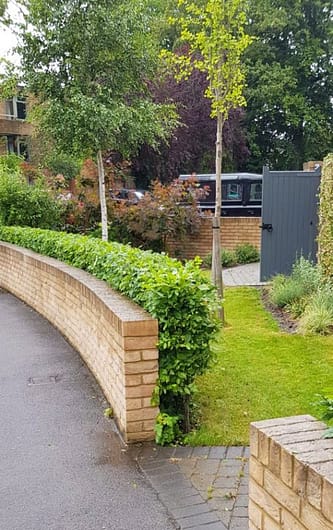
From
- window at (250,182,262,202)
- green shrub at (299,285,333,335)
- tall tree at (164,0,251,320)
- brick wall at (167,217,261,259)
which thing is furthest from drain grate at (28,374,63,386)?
window at (250,182,262,202)

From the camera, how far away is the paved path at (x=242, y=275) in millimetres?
10198

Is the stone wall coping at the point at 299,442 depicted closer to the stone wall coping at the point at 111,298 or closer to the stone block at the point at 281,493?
the stone block at the point at 281,493

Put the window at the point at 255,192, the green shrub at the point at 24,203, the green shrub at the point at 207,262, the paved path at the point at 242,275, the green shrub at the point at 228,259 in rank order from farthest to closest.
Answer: the window at the point at 255,192 < the green shrub at the point at 228,259 < the green shrub at the point at 207,262 < the green shrub at the point at 24,203 < the paved path at the point at 242,275

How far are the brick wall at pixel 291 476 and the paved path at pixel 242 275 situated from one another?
25.9ft

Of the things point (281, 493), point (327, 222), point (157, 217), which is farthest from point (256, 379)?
point (157, 217)

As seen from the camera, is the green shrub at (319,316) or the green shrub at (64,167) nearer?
the green shrub at (319,316)

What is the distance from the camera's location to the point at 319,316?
21.1 feet

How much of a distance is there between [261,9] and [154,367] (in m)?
27.0

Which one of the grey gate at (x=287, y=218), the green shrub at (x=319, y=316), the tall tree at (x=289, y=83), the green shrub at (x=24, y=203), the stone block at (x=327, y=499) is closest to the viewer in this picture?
the stone block at (x=327, y=499)

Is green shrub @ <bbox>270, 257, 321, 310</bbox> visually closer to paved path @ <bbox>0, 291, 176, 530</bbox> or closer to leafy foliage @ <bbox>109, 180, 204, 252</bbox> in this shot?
paved path @ <bbox>0, 291, 176, 530</bbox>

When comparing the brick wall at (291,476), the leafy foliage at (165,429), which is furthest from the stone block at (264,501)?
the leafy foliage at (165,429)

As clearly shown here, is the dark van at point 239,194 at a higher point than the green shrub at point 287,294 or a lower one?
higher

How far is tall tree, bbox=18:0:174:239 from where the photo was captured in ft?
31.1

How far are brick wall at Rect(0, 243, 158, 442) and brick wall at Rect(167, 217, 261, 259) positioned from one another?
682 centimetres
